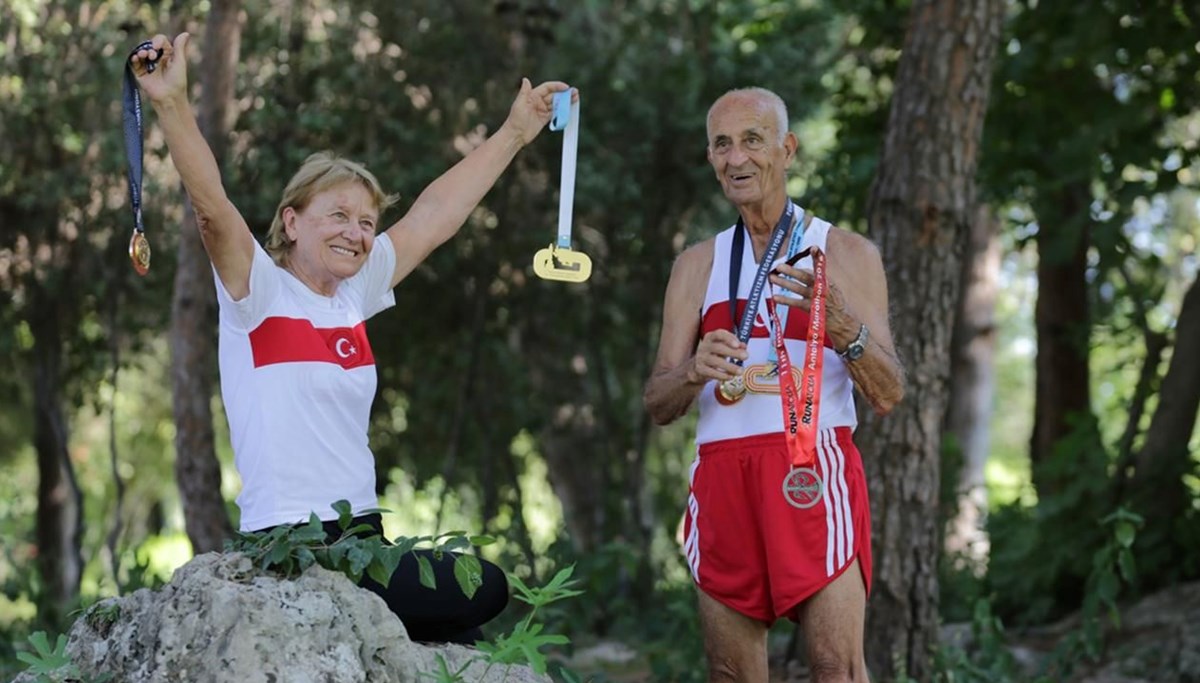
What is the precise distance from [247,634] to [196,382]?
220 inches

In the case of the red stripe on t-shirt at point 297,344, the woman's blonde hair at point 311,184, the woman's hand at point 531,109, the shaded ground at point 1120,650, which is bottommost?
the shaded ground at point 1120,650

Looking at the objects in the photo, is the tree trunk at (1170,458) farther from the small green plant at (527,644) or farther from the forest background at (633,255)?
the small green plant at (527,644)

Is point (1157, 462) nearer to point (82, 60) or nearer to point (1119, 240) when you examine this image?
point (1119, 240)

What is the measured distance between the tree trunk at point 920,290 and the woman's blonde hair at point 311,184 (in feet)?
10.7

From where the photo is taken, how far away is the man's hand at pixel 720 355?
13.7ft

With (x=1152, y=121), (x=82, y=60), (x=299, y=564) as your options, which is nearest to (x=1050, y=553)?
(x=1152, y=121)

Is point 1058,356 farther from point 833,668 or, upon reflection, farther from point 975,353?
point 833,668

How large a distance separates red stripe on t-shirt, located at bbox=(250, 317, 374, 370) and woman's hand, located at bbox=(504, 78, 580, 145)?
3.39 ft

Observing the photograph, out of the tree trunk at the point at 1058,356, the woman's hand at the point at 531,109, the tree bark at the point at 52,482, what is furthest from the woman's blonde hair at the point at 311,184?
the tree trunk at the point at 1058,356

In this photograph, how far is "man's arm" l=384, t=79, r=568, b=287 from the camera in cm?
458

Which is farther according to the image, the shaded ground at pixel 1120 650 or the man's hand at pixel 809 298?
the shaded ground at pixel 1120 650

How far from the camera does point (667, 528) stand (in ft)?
47.3

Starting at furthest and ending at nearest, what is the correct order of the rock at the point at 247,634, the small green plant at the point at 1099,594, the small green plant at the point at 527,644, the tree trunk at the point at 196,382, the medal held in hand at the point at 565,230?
the tree trunk at the point at 196,382 → the small green plant at the point at 1099,594 → the medal held in hand at the point at 565,230 → the small green plant at the point at 527,644 → the rock at the point at 247,634

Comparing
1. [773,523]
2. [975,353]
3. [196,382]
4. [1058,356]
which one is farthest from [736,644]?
[975,353]
